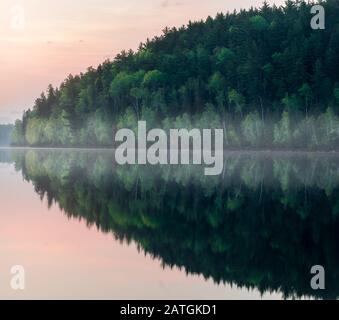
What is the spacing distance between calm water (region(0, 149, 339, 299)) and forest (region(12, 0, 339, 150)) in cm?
5588

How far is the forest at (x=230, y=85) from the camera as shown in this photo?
3600 inches

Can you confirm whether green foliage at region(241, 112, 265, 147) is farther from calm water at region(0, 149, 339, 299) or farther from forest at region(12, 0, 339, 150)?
calm water at region(0, 149, 339, 299)

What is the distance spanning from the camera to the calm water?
14055 mm

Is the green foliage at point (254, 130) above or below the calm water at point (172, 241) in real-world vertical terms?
above

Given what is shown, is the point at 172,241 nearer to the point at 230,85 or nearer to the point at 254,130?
the point at 254,130

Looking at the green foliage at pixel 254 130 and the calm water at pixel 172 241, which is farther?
the green foliage at pixel 254 130

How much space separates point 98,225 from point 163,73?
10540cm

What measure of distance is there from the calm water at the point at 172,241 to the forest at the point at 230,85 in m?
55.9

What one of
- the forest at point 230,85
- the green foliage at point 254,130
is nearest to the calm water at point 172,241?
the forest at point 230,85

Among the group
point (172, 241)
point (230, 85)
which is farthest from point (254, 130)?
point (172, 241)

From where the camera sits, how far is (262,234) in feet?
63.6

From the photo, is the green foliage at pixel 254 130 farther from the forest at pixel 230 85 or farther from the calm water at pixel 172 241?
the calm water at pixel 172 241

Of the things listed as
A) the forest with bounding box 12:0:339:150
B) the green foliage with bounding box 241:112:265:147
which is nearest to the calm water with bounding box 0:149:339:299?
the forest with bounding box 12:0:339:150

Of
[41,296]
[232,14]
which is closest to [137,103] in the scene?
[232,14]
